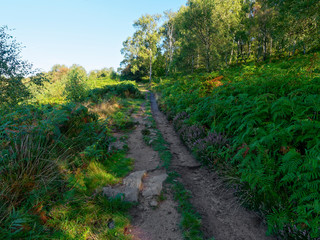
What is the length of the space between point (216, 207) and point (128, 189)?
1915 mm

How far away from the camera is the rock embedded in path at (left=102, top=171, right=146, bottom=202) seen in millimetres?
3664

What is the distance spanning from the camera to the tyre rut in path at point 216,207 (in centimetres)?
288

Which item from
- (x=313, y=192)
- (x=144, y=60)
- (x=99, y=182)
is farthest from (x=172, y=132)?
(x=144, y=60)

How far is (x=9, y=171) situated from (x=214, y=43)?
26.9m

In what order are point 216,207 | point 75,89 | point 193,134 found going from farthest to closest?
Answer: point 75,89
point 193,134
point 216,207

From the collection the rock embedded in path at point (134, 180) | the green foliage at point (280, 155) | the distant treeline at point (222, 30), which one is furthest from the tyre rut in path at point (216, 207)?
the distant treeline at point (222, 30)

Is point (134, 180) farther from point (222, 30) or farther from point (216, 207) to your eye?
point (222, 30)

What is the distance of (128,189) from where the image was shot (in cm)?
389

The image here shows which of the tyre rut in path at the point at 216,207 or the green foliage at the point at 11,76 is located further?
the green foliage at the point at 11,76

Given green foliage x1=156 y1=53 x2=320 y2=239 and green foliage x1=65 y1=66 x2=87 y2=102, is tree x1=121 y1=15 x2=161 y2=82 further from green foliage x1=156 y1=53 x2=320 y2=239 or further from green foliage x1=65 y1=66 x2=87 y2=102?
green foliage x1=156 y1=53 x2=320 y2=239

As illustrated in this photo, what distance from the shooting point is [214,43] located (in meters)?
24.8

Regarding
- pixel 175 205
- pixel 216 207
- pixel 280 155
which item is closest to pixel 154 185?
pixel 175 205

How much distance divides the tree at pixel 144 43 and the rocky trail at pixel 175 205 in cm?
4002

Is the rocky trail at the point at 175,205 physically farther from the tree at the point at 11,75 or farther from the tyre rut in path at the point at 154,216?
the tree at the point at 11,75
